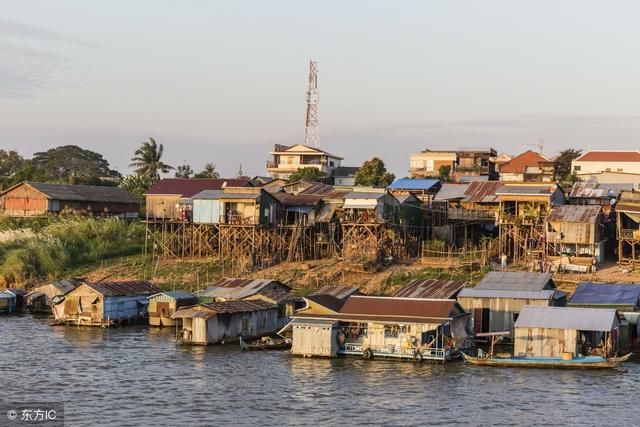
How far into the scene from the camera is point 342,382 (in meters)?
38.7

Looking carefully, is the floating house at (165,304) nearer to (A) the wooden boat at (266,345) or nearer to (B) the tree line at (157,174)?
(A) the wooden boat at (266,345)

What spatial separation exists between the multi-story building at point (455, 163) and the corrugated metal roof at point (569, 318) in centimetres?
4575

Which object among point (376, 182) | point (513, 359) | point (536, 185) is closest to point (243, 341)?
point (513, 359)

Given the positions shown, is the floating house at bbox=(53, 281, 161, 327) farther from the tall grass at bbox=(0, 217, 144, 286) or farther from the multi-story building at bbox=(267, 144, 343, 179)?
the multi-story building at bbox=(267, 144, 343, 179)

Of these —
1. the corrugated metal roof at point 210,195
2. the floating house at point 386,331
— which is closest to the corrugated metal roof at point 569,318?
the floating house at point 386,331

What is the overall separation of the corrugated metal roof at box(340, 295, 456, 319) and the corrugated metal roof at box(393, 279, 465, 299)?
289 centimetres

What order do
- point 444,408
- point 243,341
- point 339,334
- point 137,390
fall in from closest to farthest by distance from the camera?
point 444,408, point 137,390, point 339,334, point 243,341

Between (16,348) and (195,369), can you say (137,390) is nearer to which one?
(195,369)

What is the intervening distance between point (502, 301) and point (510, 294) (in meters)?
0.54

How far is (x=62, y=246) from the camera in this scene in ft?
231

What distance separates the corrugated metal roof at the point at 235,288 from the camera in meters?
52.7

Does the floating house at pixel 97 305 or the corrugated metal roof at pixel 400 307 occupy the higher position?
the corrugated metal roof at pixel 400 307

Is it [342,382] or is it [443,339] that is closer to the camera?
[342,382]

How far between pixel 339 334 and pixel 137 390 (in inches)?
423
